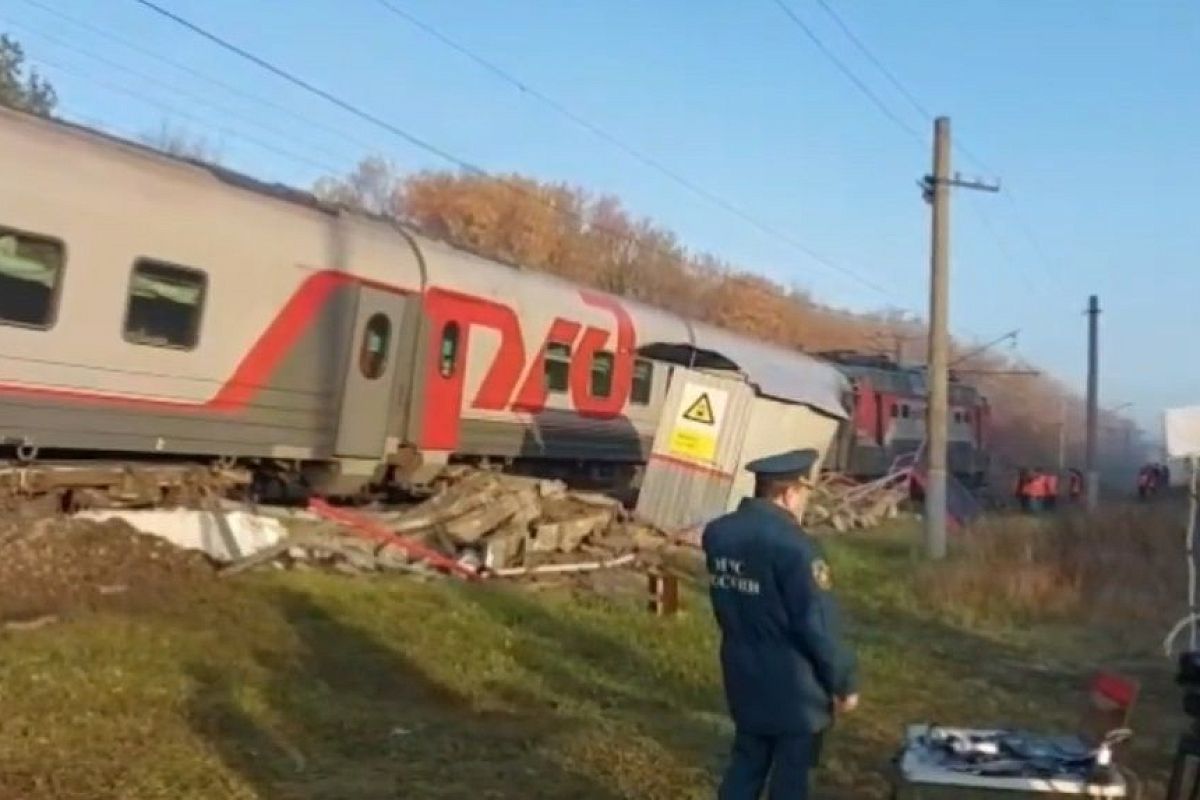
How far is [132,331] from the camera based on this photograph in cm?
1310

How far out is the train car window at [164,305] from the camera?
43.1 ft

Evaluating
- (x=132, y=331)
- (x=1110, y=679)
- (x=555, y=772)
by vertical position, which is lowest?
(x=555, y=772)

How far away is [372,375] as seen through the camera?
16375 mm

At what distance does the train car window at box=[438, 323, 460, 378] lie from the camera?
17.8 meters

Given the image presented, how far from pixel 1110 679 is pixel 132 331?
30.2 ft

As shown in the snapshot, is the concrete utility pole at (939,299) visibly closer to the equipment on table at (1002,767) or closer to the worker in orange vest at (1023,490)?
the worker in orange vest at (1023,490)

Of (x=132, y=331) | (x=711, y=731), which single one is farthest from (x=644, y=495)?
(x=711, y=731)

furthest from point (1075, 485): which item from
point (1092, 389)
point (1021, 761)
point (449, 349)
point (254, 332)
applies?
point (1021, 761)

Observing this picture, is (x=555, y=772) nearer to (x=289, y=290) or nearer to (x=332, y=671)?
(x=332, y=671)

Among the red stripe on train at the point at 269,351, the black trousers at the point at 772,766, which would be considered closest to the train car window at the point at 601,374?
the red stripe on train at the point at 269,351

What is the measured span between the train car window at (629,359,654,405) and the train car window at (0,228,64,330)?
12432 mm

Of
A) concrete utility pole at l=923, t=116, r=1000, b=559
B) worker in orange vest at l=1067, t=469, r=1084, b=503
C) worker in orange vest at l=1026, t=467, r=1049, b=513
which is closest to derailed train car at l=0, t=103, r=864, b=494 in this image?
concrete utility pole at l=923, t=116, r=1000, b=559

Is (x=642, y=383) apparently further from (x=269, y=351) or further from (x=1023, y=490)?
(x=1023, y=490)

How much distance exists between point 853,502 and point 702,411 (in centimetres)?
906
